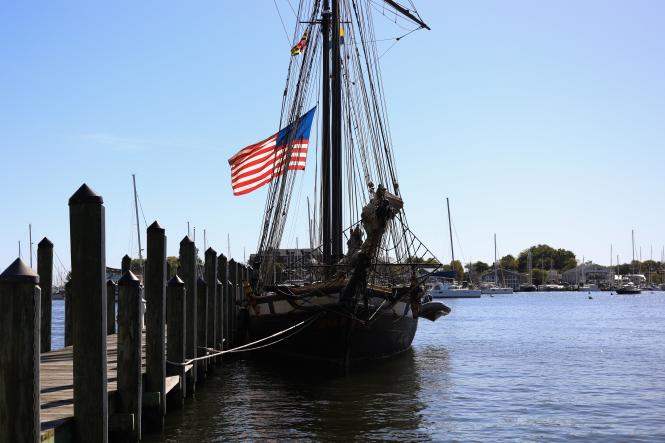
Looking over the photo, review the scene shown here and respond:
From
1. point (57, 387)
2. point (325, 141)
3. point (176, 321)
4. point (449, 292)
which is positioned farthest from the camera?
point (449, 292)

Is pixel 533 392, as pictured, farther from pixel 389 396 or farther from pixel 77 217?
pixel 77 217

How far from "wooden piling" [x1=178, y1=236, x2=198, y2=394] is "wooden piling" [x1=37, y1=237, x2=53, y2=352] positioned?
8.70ft

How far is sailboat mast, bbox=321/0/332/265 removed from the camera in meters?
27.2

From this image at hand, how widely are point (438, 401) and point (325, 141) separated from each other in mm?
12029

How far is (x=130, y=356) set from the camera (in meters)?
11.3

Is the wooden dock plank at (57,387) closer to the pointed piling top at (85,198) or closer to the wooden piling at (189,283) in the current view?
the wooden piling at (189,283)

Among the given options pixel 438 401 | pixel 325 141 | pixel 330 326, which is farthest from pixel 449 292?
pixel 438 401

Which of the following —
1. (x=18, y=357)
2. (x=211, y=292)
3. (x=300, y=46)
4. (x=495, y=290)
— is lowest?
(x=495, y=290)

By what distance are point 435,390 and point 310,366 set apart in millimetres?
3868

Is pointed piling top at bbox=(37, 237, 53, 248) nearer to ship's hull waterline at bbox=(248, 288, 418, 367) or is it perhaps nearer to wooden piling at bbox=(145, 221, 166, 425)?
wooden piling at bbox=(145, 221, 166, 425)

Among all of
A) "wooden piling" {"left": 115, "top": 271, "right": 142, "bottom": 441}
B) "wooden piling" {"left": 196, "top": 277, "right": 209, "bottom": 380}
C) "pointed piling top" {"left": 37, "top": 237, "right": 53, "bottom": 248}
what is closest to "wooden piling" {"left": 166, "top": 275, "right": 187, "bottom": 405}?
"pointed piling top" {"left": 37, "top": 237, "right": 53, "bottom": 248}

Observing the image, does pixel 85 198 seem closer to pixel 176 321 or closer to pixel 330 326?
pixel 176 321

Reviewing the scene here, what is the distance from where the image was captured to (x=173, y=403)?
52.7ft

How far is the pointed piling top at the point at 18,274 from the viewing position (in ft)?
23.1
